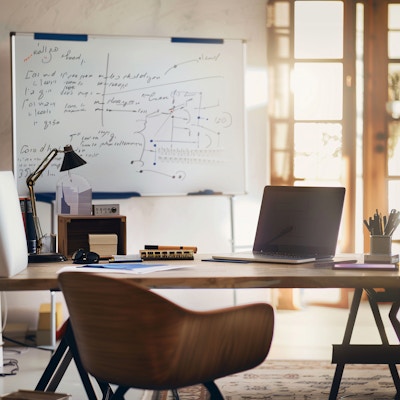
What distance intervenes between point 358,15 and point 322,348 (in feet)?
8.19

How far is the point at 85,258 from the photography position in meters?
2.78

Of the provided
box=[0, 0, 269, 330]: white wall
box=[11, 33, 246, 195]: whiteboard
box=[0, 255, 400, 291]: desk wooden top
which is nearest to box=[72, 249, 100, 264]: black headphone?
box=[0, 255, 400, 291]: desk wooden top

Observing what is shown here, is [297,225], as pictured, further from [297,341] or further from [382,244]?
[297,341]

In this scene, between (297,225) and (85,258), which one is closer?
(85,258)

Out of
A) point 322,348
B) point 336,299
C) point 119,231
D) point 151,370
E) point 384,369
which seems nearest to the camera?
point 151,370

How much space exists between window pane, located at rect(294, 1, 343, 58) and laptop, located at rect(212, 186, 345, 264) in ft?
8.37

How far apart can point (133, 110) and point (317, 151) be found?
139cm

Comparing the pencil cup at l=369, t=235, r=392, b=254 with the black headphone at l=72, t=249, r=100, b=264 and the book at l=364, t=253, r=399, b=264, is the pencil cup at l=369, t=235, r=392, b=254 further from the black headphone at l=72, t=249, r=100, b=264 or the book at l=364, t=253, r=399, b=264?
the black headphone at l=72, t=249, r=100, b=264

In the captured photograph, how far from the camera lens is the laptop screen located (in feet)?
9.37

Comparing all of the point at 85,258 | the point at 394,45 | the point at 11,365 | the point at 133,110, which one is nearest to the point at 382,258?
the point at 85,258

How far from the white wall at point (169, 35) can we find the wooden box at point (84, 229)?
1.93 meters

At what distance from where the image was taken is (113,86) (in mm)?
4809

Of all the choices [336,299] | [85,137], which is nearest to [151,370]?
[85,137]

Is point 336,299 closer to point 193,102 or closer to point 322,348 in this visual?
point 322,348
